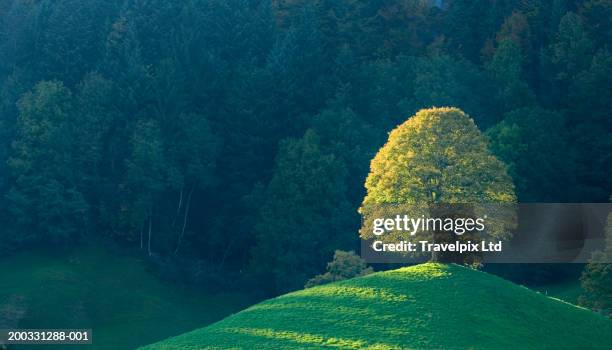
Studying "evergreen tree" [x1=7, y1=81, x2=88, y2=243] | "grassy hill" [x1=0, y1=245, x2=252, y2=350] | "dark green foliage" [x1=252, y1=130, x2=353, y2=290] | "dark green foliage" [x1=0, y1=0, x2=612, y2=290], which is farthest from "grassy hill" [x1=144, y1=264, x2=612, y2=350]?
"evergreen tree" [x1=7, y1=81, x2=88, y2=243]

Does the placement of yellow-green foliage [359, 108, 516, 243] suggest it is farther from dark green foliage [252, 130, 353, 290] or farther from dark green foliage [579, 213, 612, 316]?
dark green foliage [252, 130, 353, 290]

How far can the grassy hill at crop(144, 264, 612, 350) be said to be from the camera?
5172 cm

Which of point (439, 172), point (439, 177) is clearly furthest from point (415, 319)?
point (439, 172)

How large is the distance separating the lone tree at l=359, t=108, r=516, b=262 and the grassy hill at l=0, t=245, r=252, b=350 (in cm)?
2415

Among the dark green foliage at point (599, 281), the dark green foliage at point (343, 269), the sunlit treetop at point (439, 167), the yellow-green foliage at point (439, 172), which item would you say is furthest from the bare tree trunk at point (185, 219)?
the dark green foliage at point (599, 281)

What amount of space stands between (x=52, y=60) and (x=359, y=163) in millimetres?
26584

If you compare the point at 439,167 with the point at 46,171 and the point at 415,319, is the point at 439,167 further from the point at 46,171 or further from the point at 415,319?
the point at 46,171

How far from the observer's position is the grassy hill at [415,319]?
5172 cm

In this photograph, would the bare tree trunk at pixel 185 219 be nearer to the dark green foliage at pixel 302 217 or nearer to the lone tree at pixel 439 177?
the dark green foliage at pixel 302 217

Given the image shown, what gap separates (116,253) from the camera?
8869 cm

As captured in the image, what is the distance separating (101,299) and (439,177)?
3186cm

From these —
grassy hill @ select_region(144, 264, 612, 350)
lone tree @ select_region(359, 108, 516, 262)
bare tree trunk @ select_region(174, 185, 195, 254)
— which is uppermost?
lone tree @ select_region(359, 108, 516, 262)

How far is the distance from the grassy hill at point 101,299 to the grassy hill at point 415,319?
22974 mm

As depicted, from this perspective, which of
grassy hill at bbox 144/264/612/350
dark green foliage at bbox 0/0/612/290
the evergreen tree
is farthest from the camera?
dark green foliage at bbox 0/0/612/290
